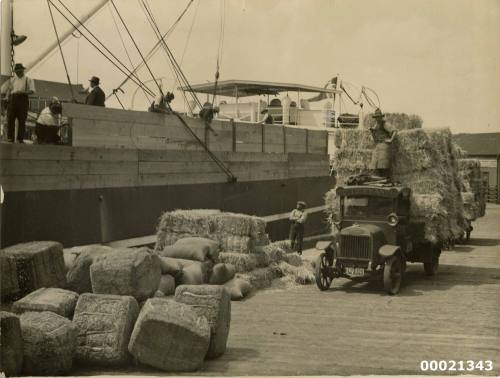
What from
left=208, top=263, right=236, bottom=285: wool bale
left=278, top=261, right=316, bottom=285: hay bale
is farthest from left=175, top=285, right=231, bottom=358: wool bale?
left=278, top=261, right=316, bottom=285: hay bale

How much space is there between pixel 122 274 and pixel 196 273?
9.61ft

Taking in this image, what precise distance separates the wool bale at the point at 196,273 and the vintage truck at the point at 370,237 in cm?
226

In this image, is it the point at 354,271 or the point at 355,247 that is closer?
the point at 355,247

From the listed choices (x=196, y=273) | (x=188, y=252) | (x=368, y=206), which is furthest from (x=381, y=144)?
(x=196, y=273)

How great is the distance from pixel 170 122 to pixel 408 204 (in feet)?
20.1

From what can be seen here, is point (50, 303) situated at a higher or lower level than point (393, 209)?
lower

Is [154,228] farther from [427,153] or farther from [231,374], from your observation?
[231,374]

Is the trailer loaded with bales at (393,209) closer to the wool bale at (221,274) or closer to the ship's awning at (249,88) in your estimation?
the wool bale at (221,274)

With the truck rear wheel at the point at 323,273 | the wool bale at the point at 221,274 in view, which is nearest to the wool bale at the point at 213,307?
the wool bale at the point at 221,274

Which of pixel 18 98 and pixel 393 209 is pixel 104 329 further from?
pixel 393 209

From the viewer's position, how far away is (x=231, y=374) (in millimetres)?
7586

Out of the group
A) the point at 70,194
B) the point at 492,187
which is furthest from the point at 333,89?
the point at 492,187

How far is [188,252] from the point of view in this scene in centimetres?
1291

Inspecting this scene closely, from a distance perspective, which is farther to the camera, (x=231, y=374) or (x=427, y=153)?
(x=427, y=153)
